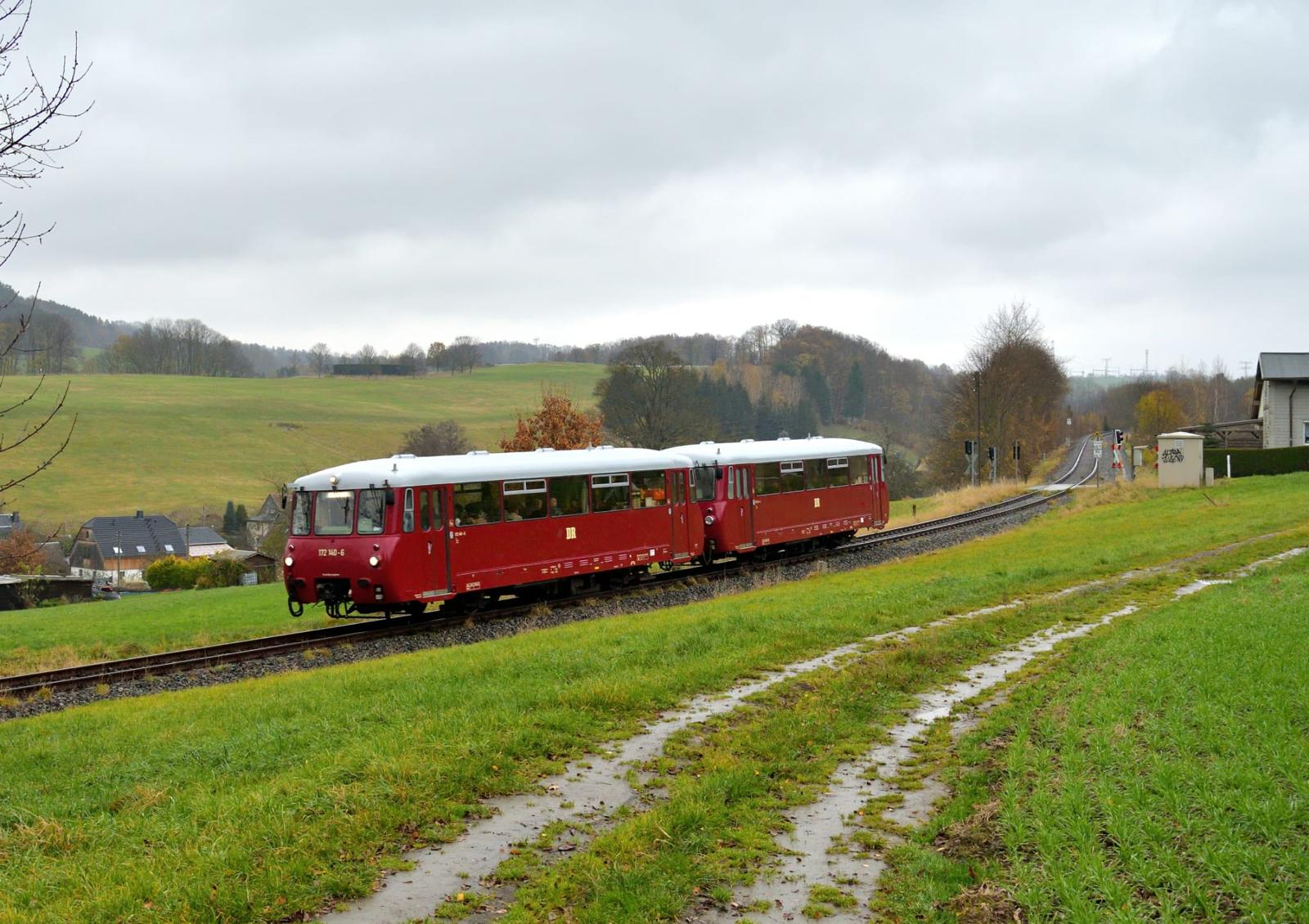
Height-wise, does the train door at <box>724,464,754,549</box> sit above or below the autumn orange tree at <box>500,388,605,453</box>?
below

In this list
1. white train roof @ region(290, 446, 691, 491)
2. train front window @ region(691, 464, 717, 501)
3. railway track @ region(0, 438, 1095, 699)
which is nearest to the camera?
railway track @ region(0, 438, 1095, 699)

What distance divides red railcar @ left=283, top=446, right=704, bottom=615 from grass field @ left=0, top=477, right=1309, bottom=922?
3415 millimetres

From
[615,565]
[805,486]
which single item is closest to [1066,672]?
[615,565]

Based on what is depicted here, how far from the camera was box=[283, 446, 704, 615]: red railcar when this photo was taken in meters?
20.5

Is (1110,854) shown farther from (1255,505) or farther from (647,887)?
(1255,505)

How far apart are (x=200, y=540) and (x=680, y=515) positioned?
80.4m

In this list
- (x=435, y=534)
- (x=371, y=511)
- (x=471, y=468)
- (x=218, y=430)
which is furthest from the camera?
(x=218, y=430)

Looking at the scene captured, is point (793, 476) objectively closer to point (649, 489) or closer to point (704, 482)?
point (704, 482)

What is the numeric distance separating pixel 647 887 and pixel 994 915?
6.33 feet

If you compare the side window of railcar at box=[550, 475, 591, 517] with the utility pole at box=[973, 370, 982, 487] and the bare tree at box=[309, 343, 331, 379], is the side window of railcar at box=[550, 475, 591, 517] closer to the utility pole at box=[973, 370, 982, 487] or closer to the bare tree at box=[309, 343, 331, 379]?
the utility pole at box=[973, 370, 982, 487]

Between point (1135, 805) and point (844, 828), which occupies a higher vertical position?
point (1135, 805)

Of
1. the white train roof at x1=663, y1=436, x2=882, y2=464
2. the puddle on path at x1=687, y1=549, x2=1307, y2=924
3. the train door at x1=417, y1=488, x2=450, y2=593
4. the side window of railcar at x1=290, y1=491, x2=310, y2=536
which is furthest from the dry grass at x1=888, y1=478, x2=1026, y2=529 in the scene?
the puddle on path at x1=687, y1=549, x2=1307, y2=924

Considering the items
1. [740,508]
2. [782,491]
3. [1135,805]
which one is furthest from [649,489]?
[1135,805]

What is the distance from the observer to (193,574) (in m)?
60.6
